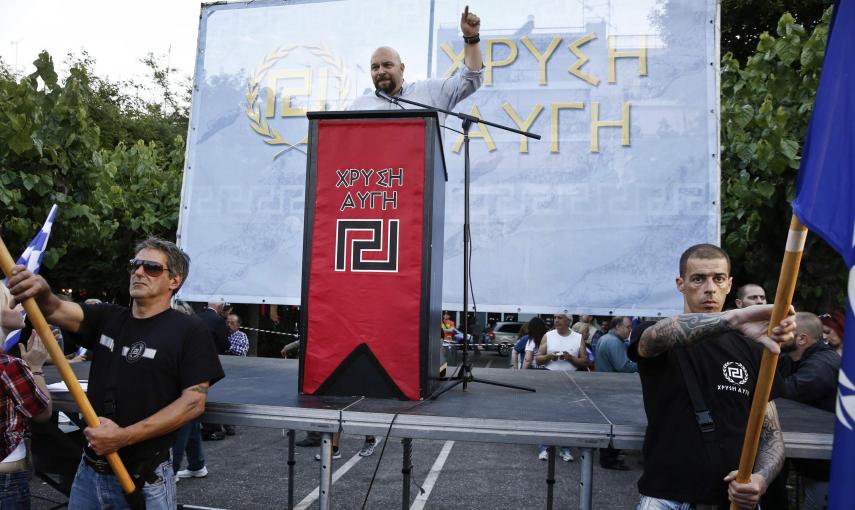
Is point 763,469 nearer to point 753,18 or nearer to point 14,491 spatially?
point 14,491

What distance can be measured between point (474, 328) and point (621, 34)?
3.20m

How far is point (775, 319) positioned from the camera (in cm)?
159

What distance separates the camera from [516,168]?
5.29 metres

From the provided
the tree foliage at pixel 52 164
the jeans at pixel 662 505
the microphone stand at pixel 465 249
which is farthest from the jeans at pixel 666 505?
the tree foliage at pixel 52 164

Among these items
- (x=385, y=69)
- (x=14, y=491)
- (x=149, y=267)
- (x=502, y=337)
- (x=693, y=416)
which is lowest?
(x=502, y=337)

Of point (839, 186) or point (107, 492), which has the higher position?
point (839, 186)

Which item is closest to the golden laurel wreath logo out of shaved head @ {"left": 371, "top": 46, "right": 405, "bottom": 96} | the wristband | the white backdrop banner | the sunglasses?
the white backdrop banner

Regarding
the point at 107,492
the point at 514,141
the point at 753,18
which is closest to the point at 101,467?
the point at 107,492

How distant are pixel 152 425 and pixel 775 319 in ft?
7.29

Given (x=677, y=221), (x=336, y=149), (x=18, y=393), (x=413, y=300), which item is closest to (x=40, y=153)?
(x=18, y=393)

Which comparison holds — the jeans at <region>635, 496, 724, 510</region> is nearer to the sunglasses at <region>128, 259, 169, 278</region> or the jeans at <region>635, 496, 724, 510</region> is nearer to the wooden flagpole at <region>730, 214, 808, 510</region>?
the wooden flagpole at <region>730, 214, 808, 510</region>

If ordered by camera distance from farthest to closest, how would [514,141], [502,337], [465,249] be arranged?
1. [502,337]
2. [514,141]
3. [465,249]

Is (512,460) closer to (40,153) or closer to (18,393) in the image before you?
(18,393)

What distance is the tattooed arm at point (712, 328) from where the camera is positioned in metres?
1.60
